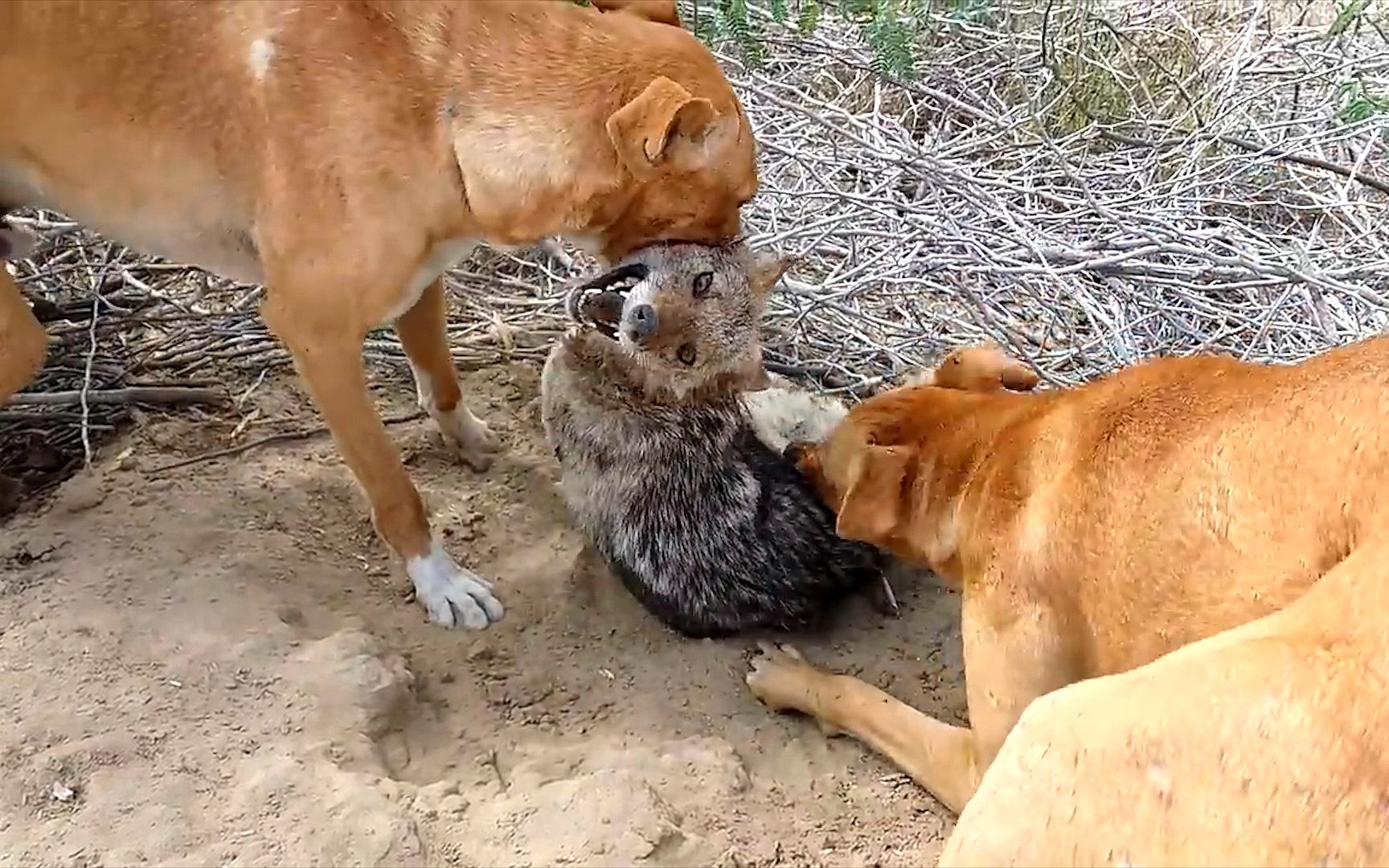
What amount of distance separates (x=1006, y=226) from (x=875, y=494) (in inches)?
85.7

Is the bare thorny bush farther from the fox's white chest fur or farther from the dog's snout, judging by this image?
the dog's snout

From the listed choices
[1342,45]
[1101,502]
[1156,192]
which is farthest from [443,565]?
[1342,45]

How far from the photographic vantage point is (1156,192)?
511 centimetres

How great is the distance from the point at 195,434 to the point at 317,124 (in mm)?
1352

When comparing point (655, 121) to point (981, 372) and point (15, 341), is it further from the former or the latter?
point (15, 341)

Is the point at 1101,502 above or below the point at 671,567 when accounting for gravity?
above

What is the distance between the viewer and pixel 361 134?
2.96 metres

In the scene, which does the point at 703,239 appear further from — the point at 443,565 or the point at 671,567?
the point at 443,565

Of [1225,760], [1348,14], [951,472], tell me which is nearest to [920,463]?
[951,472]

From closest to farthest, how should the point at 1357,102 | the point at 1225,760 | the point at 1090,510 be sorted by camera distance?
the point at 1225,760 → the point at 1090,510 → the point at 1357,102

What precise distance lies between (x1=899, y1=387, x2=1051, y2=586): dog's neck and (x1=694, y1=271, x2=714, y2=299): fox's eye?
65 centimetres

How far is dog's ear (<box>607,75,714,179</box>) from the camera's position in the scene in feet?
9.11

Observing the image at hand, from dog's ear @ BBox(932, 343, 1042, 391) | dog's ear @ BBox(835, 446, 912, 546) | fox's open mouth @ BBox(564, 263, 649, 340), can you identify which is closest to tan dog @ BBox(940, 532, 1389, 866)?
dog's ear @ BBox(835, 446, 912, 546)

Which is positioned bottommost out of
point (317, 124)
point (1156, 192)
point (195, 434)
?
point (195, 434)
